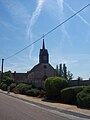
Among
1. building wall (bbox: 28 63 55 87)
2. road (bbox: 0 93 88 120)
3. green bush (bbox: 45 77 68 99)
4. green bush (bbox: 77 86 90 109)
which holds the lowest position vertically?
road (bbox: 0 93 88 120)

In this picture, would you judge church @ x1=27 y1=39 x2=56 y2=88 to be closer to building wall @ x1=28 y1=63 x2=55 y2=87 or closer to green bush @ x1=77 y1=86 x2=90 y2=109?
building wall @ x1=28 y1=63 x2=55 y2=87

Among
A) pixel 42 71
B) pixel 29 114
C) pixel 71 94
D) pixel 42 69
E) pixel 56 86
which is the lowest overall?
pixel 29 114

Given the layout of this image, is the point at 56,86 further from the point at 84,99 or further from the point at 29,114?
the point at 29,114

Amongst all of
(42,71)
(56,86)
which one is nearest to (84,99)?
(56,86)

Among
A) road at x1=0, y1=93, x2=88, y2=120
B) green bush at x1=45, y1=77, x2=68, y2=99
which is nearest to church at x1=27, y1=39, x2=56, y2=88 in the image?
green bush at x1=45, y1=77, x2=68, y2=99

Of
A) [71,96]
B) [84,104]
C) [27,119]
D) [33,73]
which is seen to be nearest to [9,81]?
[33,73]

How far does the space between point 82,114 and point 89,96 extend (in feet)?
13.8

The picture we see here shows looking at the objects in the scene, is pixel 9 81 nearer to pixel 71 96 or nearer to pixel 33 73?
pixel 33 73

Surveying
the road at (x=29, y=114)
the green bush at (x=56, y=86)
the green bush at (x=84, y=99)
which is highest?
the green bush at (x=56, y=86)

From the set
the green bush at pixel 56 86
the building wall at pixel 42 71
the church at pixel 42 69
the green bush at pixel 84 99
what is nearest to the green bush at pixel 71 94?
the green bush at pixel 84 99

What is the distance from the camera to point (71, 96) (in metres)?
25.1

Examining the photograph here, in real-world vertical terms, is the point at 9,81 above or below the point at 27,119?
above

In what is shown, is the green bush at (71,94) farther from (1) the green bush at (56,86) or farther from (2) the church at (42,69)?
(2) the church at (42,69)

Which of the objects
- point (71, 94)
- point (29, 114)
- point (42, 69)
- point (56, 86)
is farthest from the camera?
point (42, 69)
